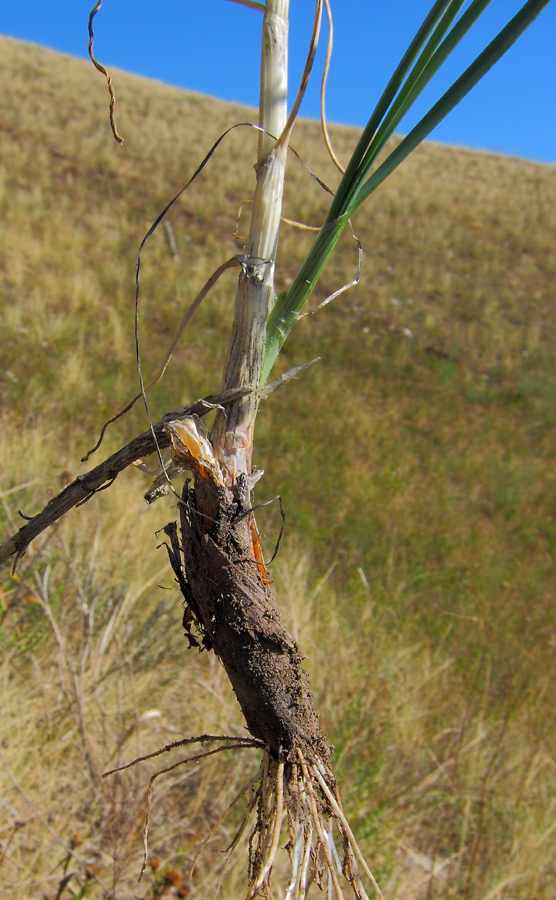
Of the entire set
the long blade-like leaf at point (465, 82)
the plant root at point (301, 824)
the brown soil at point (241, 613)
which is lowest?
the plant root at point (301, 824)

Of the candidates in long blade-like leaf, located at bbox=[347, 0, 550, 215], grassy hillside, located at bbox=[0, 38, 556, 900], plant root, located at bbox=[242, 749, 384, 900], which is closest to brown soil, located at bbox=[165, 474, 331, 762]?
plant root, located at bbox=[242, 749, 384, 900]

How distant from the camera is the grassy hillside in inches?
72.3

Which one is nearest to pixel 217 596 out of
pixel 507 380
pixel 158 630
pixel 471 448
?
pixel 158 630

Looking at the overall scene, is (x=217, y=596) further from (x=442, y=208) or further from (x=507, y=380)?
(x=442, y=208)

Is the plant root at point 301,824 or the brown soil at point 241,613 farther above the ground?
the brown soil at point 241,613

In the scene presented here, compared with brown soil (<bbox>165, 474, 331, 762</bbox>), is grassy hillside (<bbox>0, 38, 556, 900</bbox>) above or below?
above

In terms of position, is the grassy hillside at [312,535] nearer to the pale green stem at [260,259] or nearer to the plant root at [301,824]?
the plant root at [301,824]

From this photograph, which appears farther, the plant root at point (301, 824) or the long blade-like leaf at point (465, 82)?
the plant root at point (301, 824)

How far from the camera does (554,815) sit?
215cm

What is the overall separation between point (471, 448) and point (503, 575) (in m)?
2.50

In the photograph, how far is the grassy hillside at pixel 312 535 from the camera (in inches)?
72.3

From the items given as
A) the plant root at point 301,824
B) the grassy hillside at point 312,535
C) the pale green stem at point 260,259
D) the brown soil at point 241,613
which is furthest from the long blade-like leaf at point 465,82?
the grassy hillside at point 312,535

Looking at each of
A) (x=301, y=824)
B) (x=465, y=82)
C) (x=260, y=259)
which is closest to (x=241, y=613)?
(x=301, y=824)

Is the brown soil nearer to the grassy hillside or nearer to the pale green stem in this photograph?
the pale green stem
